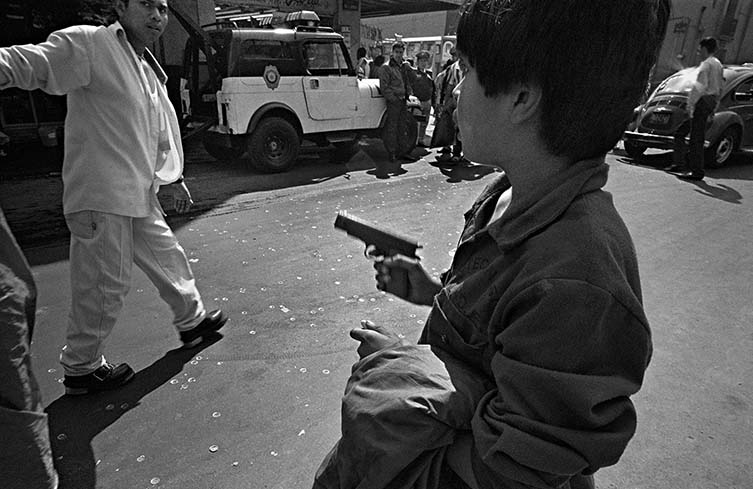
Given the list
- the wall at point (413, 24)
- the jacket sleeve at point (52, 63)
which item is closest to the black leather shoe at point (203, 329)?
the jacket sleeve at point (52, 63)

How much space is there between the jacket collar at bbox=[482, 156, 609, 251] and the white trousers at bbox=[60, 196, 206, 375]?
216 cm

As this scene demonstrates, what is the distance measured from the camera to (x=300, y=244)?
15.5 ft

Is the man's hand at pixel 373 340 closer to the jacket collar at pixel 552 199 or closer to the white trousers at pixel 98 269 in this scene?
the jacket collar at pixel 552 199

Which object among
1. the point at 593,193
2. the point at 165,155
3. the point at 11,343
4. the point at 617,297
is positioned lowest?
the point at 11,343

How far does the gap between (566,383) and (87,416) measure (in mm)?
2535

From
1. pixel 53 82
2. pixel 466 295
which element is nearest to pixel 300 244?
pixel 53 82

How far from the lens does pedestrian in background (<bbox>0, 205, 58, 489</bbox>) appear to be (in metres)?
1.32

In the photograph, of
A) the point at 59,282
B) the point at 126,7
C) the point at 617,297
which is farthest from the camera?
the point at 59,282

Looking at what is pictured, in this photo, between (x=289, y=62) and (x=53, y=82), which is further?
(x=289, y=62)

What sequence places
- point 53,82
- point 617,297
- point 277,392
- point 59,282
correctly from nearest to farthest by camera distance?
point 617,297 → point 53,82 → point 277,392 → point 59,282

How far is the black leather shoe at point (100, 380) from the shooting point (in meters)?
2.53

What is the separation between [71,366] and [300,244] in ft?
8.04

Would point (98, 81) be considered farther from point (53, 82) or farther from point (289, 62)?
point (289, 62)

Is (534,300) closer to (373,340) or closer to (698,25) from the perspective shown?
(373,340)
